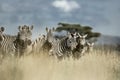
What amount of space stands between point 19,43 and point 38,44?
1310mm

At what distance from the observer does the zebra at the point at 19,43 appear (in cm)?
1716

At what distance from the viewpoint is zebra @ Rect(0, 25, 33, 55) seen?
17156 millimetres

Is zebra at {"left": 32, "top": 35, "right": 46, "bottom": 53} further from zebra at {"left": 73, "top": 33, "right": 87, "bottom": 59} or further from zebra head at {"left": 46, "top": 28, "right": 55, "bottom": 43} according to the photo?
zebra at {"left": 73, "top": 33, "right": 87, "bottom": 59}

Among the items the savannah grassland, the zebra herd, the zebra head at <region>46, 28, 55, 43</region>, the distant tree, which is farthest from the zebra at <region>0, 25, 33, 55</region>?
the distant tree

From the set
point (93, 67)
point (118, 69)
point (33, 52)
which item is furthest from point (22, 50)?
point (118, 69)

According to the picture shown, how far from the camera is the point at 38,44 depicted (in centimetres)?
1877

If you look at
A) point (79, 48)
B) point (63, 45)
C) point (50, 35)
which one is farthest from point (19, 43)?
point (63, 45)

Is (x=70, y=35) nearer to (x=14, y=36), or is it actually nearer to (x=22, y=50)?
(x=14, y=36)

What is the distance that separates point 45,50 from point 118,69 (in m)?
2.64

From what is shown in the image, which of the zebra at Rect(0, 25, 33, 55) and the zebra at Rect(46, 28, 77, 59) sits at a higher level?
the zebra at Rect(0, 25, 33, 55)

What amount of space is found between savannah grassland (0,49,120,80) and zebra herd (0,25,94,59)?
45 cm

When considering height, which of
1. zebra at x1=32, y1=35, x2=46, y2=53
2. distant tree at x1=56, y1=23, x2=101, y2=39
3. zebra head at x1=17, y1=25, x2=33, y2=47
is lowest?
distant tree at x1=56, y1=23, x2=101, y2=39

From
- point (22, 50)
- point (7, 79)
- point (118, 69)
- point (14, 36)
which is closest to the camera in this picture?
point (7, 79)

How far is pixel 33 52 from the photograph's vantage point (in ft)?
58.1
